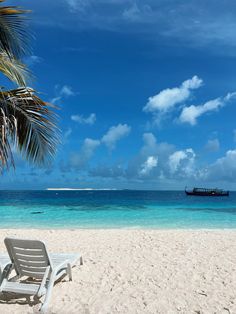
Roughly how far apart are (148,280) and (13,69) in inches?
171

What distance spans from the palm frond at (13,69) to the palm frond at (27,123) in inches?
8.3

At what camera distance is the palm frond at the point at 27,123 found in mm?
5367

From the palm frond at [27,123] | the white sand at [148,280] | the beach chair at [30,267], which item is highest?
the palm frond at [27,123]

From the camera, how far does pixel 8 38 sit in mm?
5523

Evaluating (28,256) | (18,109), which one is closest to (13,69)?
(18,109)

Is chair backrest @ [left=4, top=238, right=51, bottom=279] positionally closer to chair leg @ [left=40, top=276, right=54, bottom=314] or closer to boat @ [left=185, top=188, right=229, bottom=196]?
chair leg @ [left=40, top=276, right=54, bottom=314]

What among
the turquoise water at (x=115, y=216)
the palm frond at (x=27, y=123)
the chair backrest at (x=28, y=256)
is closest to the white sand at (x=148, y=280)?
the chair backrest at (x=28, y=256)

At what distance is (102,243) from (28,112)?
15.5 feet

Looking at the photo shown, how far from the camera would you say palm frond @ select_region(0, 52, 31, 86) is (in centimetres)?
508

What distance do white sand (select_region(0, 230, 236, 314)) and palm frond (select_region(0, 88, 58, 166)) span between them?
2429 mm

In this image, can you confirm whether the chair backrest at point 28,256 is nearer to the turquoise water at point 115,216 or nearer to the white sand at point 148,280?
the white sand at point 148,280

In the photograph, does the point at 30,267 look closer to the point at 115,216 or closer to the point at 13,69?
the point at 13,69

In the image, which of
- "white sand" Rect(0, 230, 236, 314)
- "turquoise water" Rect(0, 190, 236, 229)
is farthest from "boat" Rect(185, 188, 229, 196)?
"white sand" Rect(0, 230, 236, 314)

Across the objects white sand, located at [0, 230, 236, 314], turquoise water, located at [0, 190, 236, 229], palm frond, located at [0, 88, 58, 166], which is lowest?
turquoise water, located at [0, 190, 236, 229]
